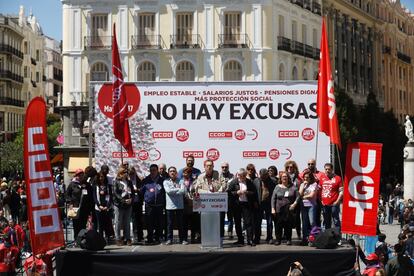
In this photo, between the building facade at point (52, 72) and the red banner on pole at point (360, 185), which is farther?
the building facade at point (52, 72)

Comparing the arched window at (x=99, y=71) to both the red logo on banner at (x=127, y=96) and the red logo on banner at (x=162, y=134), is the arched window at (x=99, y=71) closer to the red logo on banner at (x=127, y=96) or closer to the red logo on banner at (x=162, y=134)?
the red logo on banner at (x=127, y=96)

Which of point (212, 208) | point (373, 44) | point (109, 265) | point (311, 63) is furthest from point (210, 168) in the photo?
point (373, 44)

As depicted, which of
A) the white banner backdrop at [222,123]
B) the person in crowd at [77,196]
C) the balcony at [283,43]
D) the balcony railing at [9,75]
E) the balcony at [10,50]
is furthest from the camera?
the balcony at [10,50]

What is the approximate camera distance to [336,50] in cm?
7244

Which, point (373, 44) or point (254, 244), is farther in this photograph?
point (373, 44)

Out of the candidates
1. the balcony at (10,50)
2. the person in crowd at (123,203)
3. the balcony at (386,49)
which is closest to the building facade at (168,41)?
the balcony at (386,49)

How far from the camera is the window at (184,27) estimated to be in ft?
182

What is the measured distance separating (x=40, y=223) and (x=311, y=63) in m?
47.3

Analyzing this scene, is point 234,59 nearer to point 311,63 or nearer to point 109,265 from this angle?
point 311,63

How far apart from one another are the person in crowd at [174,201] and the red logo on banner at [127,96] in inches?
220

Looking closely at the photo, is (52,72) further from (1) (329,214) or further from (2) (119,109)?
(1) (329,214)

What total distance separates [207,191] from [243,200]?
2.63ft

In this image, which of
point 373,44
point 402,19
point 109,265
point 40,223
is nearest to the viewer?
point 40,223

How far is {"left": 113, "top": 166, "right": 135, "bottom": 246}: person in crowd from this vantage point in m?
19.0
